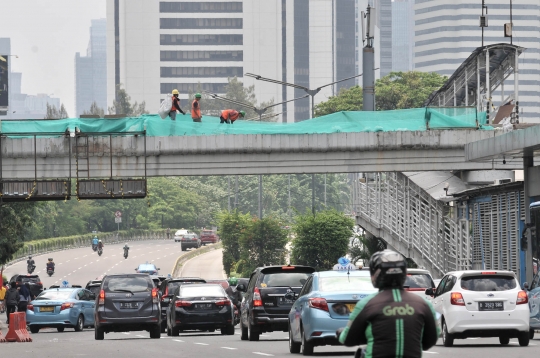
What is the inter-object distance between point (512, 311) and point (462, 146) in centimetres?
1712

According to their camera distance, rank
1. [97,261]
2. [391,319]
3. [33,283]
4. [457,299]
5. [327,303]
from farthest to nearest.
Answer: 1. [97,261]
2. [33,283]
3. [457,299]
4. [327,303]
5. [391,319]

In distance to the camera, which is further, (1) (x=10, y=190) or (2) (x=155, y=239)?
(2) (x=155, y=239)

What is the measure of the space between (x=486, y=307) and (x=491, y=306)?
0.29 ft

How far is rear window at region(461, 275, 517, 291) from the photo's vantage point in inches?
845

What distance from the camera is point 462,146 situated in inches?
1492

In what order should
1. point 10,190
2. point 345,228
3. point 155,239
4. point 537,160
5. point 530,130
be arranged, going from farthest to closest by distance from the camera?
point 155,239
point 345,228
point 537,160
point 10,190
point 530,130

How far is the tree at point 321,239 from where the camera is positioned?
198 ft

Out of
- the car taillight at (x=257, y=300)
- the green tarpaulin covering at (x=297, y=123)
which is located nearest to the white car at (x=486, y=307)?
the car taillight at (x=257, y=300)

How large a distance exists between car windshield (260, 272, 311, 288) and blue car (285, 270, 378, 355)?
4880 millimetres

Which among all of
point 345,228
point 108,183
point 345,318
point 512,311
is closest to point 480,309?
point 512,311

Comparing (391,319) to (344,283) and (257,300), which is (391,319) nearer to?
(344,283)

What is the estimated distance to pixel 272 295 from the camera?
2433 centimetres

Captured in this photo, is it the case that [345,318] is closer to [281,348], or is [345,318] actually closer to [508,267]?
[281,348]

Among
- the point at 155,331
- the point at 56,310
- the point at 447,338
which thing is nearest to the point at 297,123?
the point at 56,310
